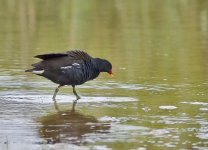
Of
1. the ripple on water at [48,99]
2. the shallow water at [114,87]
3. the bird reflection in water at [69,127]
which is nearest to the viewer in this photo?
the bird reflection in water at [69,127]

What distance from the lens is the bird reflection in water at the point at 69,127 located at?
8.77 metres

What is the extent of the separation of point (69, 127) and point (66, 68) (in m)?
2.08

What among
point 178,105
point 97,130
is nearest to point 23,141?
point 97,130

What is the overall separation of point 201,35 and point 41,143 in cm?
1241

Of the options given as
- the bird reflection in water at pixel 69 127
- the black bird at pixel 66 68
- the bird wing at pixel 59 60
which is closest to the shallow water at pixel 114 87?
the bird reflection in water at pixel 69 127

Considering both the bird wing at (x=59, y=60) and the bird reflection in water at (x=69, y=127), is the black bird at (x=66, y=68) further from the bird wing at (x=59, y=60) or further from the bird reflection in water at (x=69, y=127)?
the bird reflection in water at (x=69, y=127)

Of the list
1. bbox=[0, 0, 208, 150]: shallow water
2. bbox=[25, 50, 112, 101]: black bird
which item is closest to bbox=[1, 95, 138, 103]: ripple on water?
bbox=[0, 0, 208, 150]: shallow water

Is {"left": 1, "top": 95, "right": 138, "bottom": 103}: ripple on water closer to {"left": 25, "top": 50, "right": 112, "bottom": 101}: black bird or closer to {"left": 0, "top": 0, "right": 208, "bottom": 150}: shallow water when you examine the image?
{"left": 0, "top": 0, "right": 208, "bottom": 150}: shallow water

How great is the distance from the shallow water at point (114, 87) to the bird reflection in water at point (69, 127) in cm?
1

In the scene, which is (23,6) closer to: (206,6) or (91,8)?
(91,8)

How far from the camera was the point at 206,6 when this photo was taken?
2802 centimetres

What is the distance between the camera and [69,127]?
31.2ft

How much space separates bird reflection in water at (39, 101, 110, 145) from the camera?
877 centimetres

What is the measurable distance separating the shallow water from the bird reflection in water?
0.04 ft
